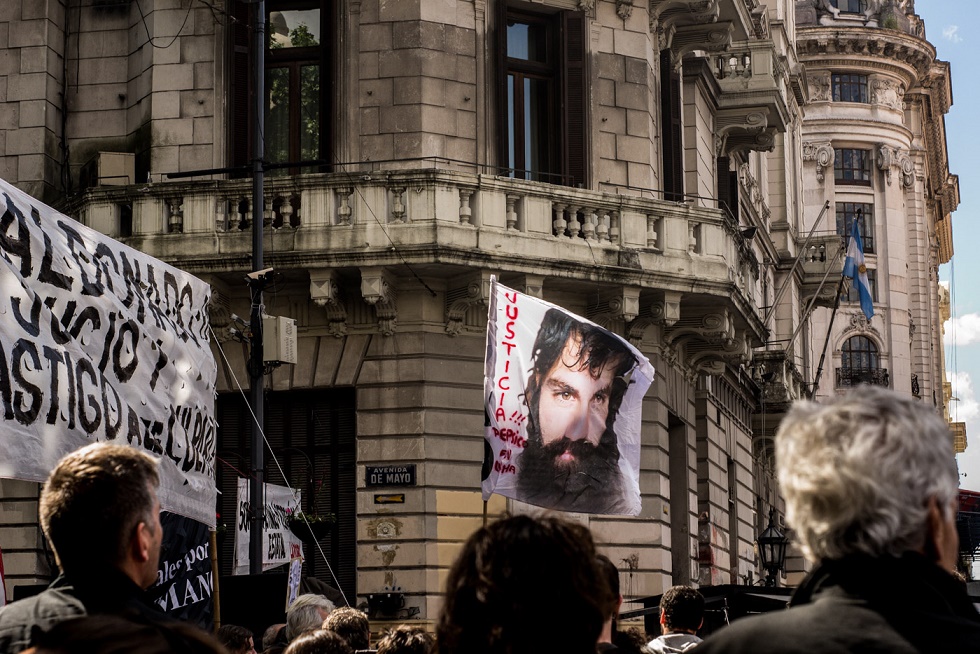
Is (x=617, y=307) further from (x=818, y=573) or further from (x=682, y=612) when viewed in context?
(x=818, y=573)

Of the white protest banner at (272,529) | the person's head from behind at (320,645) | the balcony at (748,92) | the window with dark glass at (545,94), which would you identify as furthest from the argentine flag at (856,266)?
the person's head from behind at (320,645)

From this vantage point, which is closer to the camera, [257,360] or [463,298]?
[257,360]

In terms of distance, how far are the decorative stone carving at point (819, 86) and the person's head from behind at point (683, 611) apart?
2371 inches

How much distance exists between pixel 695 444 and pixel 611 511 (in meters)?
12.1

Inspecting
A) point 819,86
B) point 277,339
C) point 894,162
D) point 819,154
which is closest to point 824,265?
point 277,339

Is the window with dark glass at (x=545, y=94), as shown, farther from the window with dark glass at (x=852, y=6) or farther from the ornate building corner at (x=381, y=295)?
the window with dark glass at (x=852, y=6)

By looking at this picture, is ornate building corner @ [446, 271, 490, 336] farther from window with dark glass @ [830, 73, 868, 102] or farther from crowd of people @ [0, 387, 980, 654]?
window with dark glass @ [830, 73, 868, 102]

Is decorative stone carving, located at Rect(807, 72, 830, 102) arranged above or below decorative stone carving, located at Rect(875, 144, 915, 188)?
above

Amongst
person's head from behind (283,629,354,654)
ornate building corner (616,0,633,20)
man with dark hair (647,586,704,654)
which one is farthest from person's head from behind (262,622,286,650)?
ornate building corner (616,0,633,20)

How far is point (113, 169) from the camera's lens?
21.1m

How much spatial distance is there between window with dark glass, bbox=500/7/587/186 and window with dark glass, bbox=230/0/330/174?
2.52 meters

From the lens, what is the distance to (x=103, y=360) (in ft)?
33.3

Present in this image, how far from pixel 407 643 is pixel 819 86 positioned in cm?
6377

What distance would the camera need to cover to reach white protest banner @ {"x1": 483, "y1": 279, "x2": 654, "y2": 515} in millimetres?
13391
